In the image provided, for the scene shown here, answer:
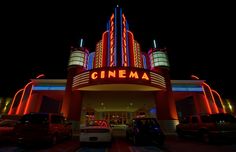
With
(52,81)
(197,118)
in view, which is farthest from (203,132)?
(52,81)

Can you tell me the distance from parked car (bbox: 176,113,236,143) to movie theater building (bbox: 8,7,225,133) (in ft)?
20.1

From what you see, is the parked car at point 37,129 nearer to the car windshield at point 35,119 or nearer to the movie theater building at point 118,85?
the car windshield at point 35,119

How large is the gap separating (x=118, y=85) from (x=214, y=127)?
9.02m

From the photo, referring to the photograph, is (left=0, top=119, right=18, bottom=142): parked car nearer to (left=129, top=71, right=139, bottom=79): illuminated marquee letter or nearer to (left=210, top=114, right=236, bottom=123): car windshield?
(left=129, top=71, right=139, bottom=79): illuminated marquee letter

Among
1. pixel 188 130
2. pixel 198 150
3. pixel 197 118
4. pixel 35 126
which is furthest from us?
pixel 188 130

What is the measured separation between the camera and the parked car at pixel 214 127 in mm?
9109

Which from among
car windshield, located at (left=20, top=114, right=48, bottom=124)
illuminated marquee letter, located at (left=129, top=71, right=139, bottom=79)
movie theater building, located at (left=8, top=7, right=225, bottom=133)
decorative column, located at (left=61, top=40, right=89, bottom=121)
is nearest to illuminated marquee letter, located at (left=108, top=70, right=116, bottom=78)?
movie theater building, located at (left=8, top=7, right=225, bottom=133)

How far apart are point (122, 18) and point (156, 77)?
1289 centimetres

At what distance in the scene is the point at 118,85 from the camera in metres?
16.0

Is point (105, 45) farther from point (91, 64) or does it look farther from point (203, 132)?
point (203, 132)

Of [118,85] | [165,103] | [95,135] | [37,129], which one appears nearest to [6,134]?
[37,129]

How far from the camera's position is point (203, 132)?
32.9 feet

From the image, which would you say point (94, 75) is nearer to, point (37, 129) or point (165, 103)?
point (37, 129)

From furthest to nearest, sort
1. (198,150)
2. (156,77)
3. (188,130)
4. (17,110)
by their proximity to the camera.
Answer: (17,110) < (156,77) < (188,130) < (198,150)
